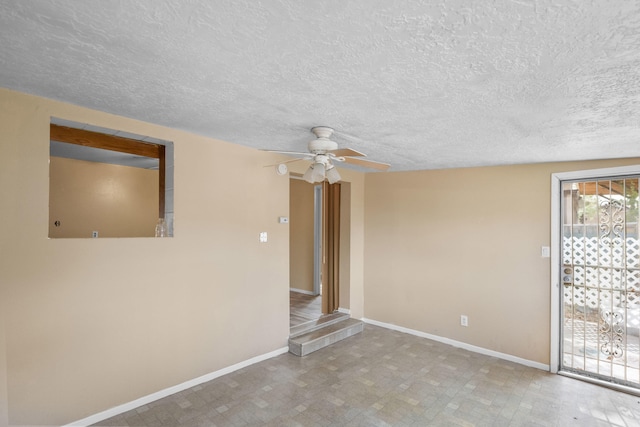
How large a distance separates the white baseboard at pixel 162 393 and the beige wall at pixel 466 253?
2.02 m

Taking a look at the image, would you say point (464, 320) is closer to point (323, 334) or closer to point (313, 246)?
point (323, 334)

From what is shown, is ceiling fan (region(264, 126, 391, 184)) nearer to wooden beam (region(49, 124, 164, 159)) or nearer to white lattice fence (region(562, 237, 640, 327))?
wooden beam (region(49, 124, 164, 159))

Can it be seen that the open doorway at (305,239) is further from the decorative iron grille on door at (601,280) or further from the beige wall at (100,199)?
the decorative iron grille on door at (601,280)

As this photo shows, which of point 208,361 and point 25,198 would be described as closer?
point 25,198

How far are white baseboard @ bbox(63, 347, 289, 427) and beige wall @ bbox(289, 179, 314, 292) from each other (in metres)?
2.82

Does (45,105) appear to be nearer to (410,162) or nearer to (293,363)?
(293,363)

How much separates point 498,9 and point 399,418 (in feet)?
8.97

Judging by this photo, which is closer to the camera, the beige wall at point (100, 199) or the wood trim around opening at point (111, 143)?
the wood trim around opening at point (111, 143)

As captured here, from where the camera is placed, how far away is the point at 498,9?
112cm

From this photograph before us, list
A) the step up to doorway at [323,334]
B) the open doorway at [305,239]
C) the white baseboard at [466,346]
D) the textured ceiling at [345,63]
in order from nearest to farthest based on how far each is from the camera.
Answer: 1. the textured ceiling at [345,63]
2. the white baseboard at [466,346]
3. the step up to doorway at [323,334]
4. the open doorway at [305,239]

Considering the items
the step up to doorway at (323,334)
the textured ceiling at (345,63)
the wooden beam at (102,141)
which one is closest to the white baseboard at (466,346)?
the step up to doorway at (323,334)

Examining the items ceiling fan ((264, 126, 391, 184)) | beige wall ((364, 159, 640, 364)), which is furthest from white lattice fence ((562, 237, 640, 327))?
ceiling fan ((264, 126, 391, 184))

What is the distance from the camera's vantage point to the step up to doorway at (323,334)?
3.79 metres

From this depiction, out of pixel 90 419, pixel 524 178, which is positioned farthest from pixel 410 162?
pixel 90 419
